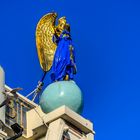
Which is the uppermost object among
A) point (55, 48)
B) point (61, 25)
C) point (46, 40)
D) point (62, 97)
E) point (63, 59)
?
point (61, 25)

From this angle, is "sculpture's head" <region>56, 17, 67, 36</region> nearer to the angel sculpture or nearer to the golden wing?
the angel sculpture

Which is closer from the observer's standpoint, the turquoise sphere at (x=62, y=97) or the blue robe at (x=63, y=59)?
the turquoise sphere at (x=62, y=97)

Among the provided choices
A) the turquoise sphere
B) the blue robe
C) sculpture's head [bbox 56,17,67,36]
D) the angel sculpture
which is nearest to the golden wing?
the angel sculpture

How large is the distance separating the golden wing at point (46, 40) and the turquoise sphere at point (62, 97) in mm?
2261

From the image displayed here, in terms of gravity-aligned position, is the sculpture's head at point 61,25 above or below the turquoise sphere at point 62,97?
above

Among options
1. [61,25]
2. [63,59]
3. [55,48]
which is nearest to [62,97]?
[63,59]

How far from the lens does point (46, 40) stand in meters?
27.8

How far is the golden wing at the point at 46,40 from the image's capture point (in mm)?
27578

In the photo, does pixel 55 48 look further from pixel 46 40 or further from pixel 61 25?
pixel 61 25

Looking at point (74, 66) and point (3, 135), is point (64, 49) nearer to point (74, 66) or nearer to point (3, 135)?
point (74, 66)

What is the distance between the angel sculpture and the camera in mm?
26375

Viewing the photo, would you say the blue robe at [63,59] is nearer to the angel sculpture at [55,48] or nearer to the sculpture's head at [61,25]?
the angel sculpture at [55,48]

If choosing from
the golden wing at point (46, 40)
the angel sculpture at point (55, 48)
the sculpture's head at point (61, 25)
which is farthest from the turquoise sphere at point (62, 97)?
the sculpture's head at point (61, 25)

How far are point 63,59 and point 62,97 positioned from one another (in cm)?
178
